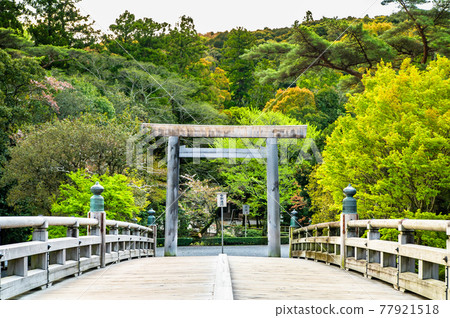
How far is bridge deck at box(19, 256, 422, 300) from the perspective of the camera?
5340mm

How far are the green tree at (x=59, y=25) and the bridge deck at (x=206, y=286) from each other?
31.8 m

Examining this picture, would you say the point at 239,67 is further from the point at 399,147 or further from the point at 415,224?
the point at 415,224

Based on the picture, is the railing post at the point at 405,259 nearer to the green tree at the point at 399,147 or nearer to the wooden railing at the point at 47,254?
the wooden railing at the point at 47,254

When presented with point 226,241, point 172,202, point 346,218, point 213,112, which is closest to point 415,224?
point 346,218

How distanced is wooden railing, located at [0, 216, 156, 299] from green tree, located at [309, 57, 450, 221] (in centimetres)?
748

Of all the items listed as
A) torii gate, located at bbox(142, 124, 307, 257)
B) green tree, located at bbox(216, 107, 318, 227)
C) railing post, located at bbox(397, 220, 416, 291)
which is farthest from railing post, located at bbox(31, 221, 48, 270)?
green tree, located at bbox(216, 107, 318, 227)

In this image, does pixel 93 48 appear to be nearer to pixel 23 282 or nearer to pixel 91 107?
pixel 91 107

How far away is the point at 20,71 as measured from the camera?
70.4ft

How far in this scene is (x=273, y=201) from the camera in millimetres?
16641

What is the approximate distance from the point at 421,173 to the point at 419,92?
219 cm

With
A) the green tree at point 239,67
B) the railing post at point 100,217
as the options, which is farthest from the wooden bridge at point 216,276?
the green tree at point 239,67

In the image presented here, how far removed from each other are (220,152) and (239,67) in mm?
33595

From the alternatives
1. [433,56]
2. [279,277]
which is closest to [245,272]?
[279,277]

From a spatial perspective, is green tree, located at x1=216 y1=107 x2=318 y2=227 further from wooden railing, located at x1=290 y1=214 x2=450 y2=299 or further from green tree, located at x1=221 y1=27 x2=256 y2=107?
wooden railing, located at x1=290 y1=214 x2=450 y2=299
